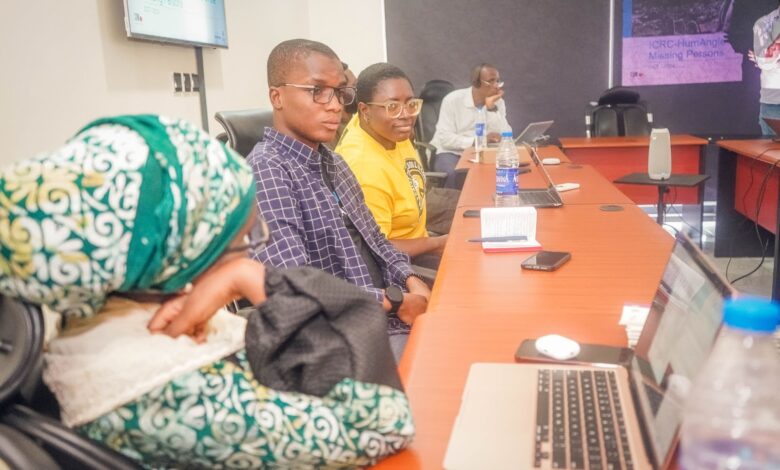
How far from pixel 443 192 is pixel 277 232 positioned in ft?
6.11

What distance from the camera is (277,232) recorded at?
5.30 ft

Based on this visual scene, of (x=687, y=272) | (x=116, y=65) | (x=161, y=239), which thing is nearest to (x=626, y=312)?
(x=687, y=272)

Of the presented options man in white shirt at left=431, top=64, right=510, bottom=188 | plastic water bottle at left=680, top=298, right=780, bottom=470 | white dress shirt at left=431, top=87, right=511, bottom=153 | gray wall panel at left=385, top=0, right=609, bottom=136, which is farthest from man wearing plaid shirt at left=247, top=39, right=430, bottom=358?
gray wall panel at left=385, top=0, right=609, bottom=136

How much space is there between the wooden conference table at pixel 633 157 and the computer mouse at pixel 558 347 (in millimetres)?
3722

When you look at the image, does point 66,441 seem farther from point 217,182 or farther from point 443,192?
point 443,192

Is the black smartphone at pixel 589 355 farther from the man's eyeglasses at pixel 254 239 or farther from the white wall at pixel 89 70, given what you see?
the white wall at pixel 89 70

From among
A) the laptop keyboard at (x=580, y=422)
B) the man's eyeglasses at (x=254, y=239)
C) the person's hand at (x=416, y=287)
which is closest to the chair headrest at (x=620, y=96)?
the person's hand at (x=416, y=287)

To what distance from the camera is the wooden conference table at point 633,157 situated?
4.61 metres

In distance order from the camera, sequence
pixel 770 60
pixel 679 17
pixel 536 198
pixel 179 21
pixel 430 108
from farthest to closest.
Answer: pixel 679 17 < pixel 430 108 < pixel 770 60 < pixel 179 21 < pixel 536 198

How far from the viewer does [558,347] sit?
43.6 inches

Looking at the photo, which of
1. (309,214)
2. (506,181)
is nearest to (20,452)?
(309,214)

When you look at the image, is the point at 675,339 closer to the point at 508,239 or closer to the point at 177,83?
the point at 508,239

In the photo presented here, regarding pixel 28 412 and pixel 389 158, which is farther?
pixel 389 158

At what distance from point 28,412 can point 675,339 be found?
732 mm
